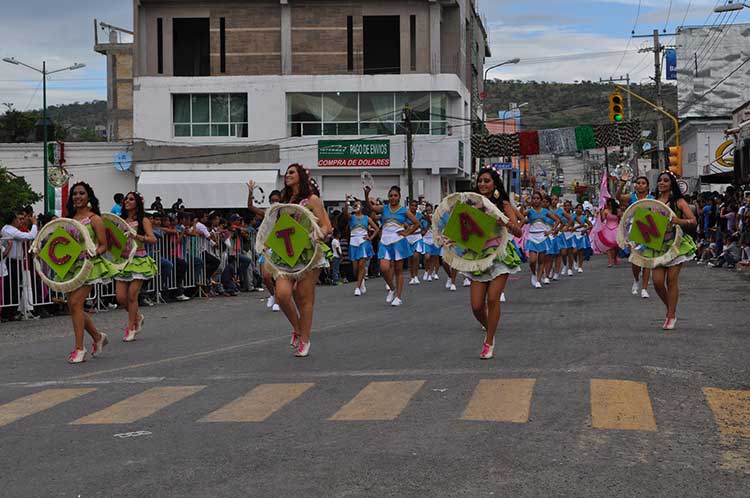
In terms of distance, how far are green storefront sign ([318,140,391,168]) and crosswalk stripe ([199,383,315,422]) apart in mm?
48813

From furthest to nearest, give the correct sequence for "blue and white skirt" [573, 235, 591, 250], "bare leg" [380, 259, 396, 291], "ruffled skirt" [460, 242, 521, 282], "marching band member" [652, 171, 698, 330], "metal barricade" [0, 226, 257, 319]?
1. "blue and white skirt" [573, 235, 591, 250]
2. "bare leg" [380, 259, 396, 291]
3. "metal barricade" [0, 226, 257, 319]
4. "marching band member" [652, 171, 698, 330]
5. "ruffled skirt" [460, 242, 521, 282]

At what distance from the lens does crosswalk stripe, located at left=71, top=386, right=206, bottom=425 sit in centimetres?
838

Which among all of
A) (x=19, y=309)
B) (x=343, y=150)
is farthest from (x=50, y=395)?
(x=343, y=150)

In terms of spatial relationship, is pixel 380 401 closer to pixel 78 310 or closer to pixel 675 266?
pixel 78 310

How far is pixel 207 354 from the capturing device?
12602mm

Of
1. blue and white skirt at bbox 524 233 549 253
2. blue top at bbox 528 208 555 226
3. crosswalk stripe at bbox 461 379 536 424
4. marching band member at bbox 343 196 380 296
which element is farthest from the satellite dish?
crosswalk stripe at bbox 461 379 536 424

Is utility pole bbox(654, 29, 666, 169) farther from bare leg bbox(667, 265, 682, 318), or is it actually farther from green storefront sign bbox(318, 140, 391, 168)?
bare leg bbox(667, 265, 682, 318)

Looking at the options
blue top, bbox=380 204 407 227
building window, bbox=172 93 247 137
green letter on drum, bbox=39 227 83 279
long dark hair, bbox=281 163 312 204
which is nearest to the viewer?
long dark hair, bbox=281 163 312 204

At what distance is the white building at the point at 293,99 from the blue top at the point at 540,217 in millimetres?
33844

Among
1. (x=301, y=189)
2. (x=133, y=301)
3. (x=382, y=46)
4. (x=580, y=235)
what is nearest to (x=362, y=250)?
(x=133, y=301)

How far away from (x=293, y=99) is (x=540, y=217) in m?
37.1

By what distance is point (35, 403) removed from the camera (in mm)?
9367

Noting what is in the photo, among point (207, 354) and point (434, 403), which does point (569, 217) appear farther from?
point (434, 403)

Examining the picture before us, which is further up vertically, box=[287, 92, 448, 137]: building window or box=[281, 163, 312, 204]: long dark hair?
box=[287, 92, 448, 137]: building window
